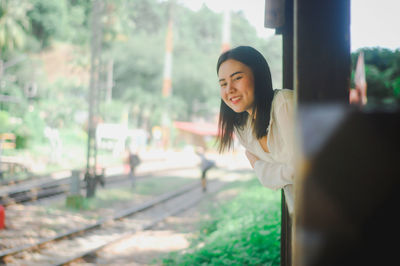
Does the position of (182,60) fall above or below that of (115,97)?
above

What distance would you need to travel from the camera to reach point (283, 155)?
1795mm

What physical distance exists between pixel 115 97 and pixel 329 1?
5026 centimetres

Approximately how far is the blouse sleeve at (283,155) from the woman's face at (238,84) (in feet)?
0.66

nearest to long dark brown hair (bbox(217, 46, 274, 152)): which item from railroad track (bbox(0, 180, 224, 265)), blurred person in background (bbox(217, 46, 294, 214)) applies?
blurred person in background (bbox(217, 46, 294, 214))

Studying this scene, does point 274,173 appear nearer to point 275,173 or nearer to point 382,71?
point 275,173

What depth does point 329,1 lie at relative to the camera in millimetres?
1250

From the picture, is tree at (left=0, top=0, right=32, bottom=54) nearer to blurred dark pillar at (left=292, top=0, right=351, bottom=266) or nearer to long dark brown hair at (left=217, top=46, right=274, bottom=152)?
long dark brown hair at (left=217, top=46, right=274, bottom=152)

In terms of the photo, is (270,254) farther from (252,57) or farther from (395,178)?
(395,178)

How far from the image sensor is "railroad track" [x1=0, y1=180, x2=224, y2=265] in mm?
6229

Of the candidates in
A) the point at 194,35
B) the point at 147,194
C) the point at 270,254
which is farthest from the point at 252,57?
the point at 194,35

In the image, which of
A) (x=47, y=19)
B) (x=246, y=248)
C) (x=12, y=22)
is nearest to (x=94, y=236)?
(x=246, y=248)

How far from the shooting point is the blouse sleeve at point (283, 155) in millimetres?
1688

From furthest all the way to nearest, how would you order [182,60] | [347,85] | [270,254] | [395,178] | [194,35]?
1. [194,35]
2. [182,60]
3. [270,254]
4. [347,85]
5. [395,178]

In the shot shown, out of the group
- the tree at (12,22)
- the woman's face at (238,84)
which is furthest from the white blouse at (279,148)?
the tree at (12,22)
